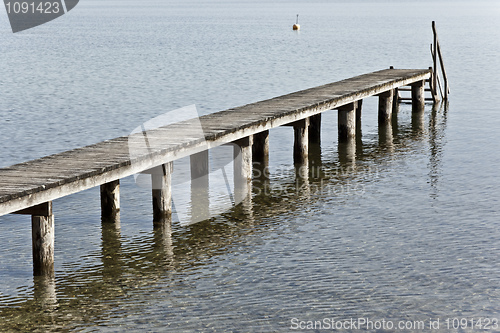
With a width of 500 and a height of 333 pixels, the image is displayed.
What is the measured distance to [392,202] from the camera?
41.4 feet

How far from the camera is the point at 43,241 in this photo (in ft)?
29.7

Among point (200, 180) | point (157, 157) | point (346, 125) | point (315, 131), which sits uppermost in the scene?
point (157, 157)

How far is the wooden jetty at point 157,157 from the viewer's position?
29.1 ft

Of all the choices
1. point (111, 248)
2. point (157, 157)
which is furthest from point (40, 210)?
point (157, 157)

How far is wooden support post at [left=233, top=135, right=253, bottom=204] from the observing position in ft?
42.4

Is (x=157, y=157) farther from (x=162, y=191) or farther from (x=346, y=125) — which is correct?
(x=346, y=125)

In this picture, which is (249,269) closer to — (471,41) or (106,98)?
(106,98)

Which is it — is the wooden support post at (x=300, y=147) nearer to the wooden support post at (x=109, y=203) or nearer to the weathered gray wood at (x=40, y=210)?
the wooden support post at (x=109, y=203)

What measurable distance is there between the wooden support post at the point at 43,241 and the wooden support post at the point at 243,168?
13.9ft

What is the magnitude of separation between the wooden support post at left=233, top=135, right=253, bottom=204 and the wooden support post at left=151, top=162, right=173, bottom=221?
1770mm

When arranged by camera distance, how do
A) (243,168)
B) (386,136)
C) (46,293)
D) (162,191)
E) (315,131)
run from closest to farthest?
(46,293), (162,191), (243,168), (315,131), (386,136)

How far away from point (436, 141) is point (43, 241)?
11.3m

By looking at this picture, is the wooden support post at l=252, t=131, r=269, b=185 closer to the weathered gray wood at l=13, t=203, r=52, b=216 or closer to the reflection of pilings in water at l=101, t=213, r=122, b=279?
the reflection of pilings in water at l=101, t=213, r=122, b=279

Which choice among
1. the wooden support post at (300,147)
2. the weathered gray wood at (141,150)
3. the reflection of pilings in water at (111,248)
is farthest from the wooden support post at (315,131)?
the reflection of pilings in water at (111,248)
